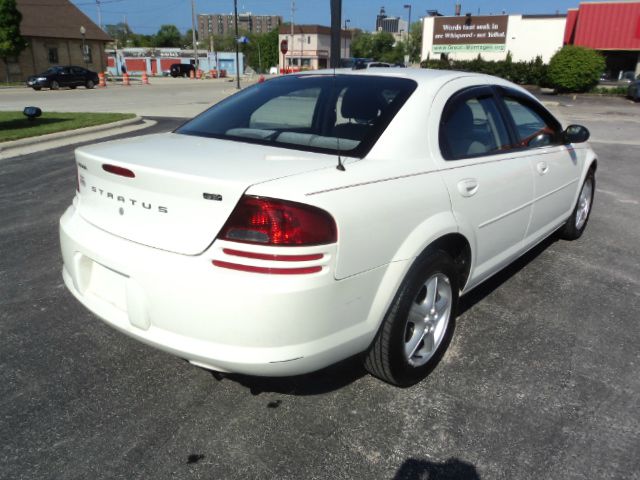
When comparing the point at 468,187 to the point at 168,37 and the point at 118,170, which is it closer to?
the point at 118,170

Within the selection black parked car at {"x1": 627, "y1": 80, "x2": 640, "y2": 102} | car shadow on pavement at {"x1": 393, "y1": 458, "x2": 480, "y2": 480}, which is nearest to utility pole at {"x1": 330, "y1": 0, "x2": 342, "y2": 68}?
car shadow on pavement at {"x1": 393, "y1": 458, "x2": 480, "y2": 480}

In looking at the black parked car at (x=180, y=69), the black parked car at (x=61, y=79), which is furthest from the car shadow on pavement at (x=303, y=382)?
the black parked car at (x=180, y=69)

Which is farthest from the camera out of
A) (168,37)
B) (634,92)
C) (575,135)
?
(168,37)

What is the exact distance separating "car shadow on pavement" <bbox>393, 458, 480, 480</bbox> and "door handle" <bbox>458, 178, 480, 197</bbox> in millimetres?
1332

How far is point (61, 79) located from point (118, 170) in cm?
3343

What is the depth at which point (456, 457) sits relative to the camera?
7.63ft

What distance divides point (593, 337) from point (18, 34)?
43.5m

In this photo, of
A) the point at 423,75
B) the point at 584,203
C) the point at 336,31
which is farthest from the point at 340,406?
the point at 336,31

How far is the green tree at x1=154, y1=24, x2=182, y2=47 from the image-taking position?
134375 mm

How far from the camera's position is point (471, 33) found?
46344 millimetres

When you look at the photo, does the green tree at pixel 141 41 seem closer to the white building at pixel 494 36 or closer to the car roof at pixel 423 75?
the white building at pixel 494 36

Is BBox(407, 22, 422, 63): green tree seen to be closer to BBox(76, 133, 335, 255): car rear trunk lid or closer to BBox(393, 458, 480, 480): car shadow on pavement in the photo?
BBox(76, 133, 335, 255): car rear trunk lid

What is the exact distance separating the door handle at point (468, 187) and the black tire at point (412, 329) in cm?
35

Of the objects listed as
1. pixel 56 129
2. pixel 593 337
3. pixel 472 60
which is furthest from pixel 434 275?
pixel 472 60
